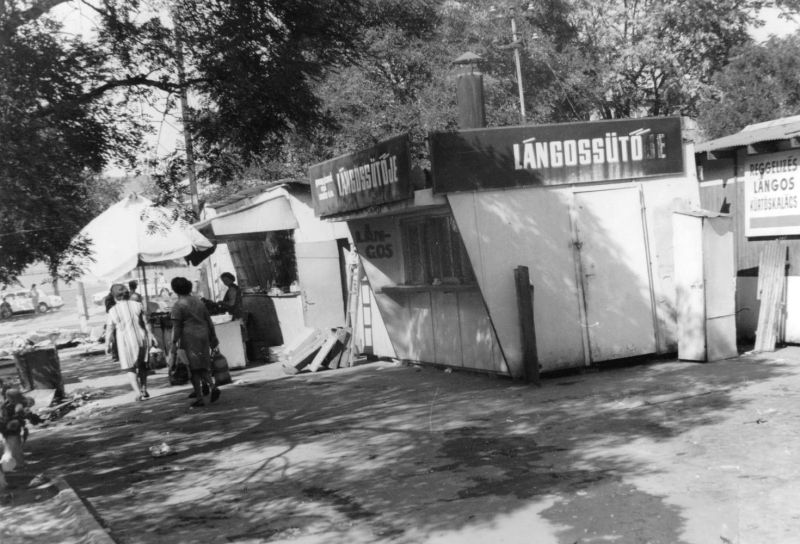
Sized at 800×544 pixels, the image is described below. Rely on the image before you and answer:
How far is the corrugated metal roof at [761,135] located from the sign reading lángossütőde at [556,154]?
88 cm

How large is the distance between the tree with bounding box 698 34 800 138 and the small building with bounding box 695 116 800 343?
1610 cm

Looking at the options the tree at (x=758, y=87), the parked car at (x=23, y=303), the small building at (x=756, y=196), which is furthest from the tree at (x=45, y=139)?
the parked car at (x=23, y=303)

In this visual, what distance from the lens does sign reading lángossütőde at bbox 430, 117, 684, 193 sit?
10.1 metres

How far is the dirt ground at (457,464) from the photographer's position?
5414 millimetres

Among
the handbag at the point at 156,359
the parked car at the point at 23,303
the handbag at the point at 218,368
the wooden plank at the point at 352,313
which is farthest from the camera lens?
the parked car at the point at 23,303

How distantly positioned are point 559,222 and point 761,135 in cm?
303

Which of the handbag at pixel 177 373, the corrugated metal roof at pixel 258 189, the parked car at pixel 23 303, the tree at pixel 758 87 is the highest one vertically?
the tree at pixel 758 87

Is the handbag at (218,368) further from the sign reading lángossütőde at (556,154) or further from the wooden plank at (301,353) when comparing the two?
the sign reading lángossütőde at (556,154)

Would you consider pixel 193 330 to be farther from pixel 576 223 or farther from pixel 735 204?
pixel 735 204

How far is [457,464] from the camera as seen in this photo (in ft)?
22.8

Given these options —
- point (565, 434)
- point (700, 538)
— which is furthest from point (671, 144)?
point (700, 538)

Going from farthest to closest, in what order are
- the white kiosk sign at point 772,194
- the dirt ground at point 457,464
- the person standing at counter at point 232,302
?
the person standing at counter at point 232,302 < the white kiosk sign at point 772,194 < the dirt ground at point 457,464

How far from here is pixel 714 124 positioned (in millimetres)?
28766

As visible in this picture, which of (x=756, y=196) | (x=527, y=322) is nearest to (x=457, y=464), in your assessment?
(x=527, y=322)
